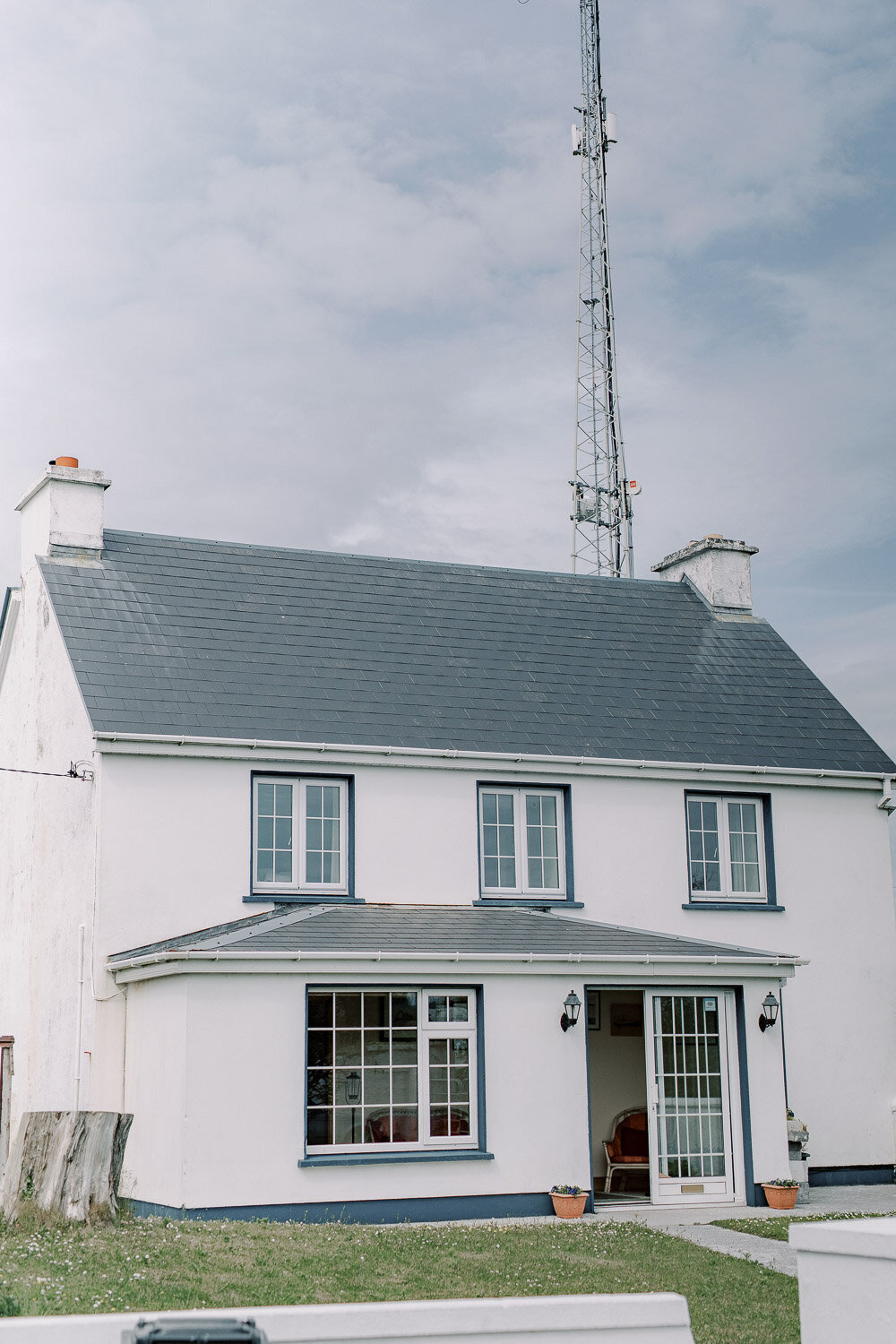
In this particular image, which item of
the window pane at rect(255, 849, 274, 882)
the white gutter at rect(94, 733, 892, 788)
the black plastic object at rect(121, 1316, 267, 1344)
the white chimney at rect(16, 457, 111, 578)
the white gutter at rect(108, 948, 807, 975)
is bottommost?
the black plastic object at rect(121, 1316, 267, 1344)

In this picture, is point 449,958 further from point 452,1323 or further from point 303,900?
point 452,1323

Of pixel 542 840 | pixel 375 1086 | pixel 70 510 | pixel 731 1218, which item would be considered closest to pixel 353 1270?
pixel 375 1086

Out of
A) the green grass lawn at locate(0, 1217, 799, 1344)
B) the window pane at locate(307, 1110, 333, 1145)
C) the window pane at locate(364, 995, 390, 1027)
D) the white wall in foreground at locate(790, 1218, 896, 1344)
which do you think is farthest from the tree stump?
the white wall in foreground at locate(790, 1218, 896, 1344)

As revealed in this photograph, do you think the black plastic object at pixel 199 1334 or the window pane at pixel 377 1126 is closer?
the black plastic object at pixel 199 1334

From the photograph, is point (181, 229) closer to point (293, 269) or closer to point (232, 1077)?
point (293, 269)

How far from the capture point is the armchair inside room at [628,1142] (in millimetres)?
18984

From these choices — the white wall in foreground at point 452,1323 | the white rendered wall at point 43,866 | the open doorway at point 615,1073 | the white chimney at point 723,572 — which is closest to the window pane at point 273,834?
the white rendered wall at point 43,866

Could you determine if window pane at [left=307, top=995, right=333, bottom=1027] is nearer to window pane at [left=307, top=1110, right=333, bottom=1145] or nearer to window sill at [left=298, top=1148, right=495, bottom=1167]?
window pane at [left=307, top=1110, right=333, bottom=1145]

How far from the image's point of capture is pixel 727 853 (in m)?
21.1

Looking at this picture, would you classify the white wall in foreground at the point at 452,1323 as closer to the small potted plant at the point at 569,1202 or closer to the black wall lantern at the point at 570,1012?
the small potted plant at the point at 569,1202

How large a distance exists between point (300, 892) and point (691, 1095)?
547 centimetres

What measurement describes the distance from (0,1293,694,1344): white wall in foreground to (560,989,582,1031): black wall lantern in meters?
11.2

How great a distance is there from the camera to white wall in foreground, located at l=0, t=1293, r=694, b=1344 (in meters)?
4.67

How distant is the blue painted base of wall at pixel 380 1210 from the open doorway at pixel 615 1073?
11.9 ft
